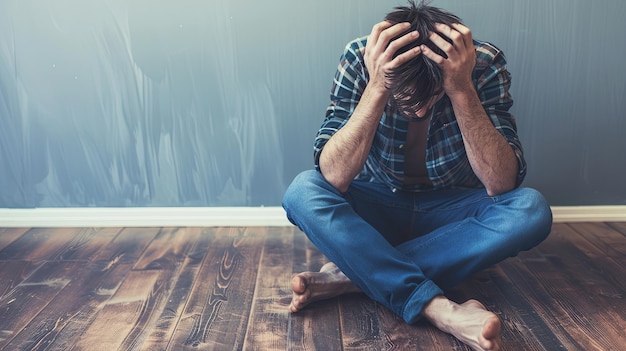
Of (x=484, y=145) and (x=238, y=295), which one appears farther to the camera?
(x=238, y=295)

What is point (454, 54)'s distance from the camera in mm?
1217

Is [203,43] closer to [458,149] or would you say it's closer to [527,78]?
[458,149]

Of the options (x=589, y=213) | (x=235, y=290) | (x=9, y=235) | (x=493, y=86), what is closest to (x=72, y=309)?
(x=235, y=290)

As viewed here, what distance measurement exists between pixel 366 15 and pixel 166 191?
862 millimetres

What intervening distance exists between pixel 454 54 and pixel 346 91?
33cm

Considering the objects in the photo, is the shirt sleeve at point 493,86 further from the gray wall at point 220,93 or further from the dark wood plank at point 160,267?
the dark wood plank at point 160,267

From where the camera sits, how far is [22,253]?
177cm

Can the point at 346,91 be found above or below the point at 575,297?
above

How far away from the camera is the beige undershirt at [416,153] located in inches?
59.0

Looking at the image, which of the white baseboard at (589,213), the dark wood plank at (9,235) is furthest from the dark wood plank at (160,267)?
the white baseboard at (589,213)

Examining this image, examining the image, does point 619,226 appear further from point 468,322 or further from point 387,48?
point 387,48

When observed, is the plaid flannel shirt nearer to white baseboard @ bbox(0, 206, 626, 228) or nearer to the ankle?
the ankle

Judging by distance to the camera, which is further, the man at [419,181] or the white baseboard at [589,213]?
the white baseboard at [589,213]

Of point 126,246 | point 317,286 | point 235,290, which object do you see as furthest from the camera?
point 126,246
